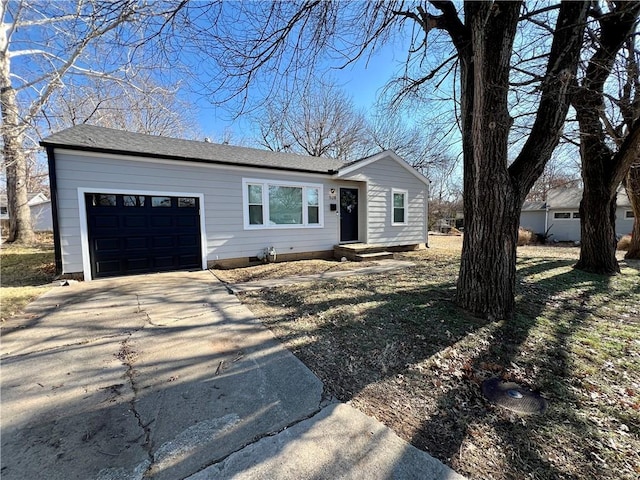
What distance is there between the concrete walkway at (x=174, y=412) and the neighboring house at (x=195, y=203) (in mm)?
3012

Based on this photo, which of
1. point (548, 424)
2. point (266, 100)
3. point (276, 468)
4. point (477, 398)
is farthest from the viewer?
point (266, 100)

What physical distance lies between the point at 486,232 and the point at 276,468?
3.52 meters

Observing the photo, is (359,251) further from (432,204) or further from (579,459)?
(432,204)

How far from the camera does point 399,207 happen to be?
10.9 meters

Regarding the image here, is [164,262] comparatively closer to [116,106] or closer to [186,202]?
[186,202]

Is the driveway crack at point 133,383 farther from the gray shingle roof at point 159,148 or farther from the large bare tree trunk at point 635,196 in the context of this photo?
the large bare tree trunk at point 635,196

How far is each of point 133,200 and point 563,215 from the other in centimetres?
2694

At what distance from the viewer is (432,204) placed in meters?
32.2

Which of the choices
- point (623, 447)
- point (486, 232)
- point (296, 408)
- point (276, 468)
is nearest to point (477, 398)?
point (623, 447)

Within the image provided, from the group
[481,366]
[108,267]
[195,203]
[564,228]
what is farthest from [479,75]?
[564,228]

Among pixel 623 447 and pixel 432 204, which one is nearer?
pixel 623 447

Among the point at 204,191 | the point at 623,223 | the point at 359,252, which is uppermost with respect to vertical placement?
the point at 204,191

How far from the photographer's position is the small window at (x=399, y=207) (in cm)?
1078

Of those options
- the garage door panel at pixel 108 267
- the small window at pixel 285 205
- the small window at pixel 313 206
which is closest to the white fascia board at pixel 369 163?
the small window at pixel 313 206
